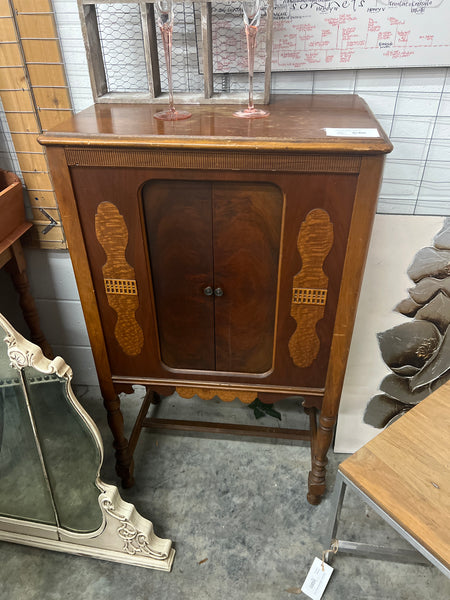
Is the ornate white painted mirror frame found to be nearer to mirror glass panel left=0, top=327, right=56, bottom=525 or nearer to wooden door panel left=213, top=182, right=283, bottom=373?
mirror glass panel left=0, top=327, right=56, bottom=525

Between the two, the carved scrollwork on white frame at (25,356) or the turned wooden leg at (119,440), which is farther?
the turned wooden leg at (119,440)

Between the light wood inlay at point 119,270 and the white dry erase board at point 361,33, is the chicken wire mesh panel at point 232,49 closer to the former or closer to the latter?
the white dry erase board at point 361,33

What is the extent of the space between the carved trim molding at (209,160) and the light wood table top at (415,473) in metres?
0.69

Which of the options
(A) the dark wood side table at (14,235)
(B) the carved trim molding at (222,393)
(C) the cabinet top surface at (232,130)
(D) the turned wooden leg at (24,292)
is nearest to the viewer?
(C) the cabinet top surface at (232,130)

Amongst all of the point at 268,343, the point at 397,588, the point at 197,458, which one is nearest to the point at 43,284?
the point at 197,458

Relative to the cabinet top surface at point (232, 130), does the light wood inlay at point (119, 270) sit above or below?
below

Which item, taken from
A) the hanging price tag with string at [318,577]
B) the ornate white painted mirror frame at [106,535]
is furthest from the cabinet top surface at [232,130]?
the hanging price tag with string at [318,577]

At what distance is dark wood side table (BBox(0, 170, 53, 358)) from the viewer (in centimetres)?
156

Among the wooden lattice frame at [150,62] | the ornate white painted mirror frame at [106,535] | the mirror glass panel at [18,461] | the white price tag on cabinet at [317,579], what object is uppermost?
the wooden lattice frame at [150,62]

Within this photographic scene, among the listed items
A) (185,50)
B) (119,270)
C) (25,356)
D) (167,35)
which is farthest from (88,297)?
(185,50)

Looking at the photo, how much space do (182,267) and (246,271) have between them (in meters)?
0.17

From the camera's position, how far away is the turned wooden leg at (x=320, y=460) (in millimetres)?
1485

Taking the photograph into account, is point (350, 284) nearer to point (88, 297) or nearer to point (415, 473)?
point (415, 473)

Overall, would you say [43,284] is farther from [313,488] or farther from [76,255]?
[313,488]
